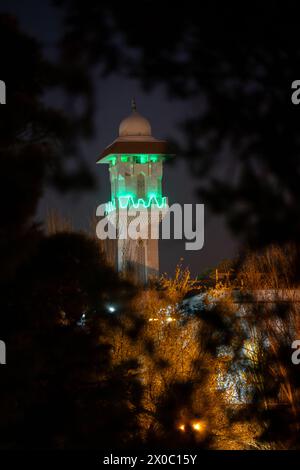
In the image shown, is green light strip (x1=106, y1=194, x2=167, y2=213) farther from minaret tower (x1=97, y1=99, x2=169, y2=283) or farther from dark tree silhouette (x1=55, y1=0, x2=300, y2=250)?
dark tree silhouette (x1=55, y1=0, x2=300, y2=250)

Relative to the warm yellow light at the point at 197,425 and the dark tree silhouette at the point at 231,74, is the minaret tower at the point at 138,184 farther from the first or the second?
the dark tree silhouette at the point at 231,74

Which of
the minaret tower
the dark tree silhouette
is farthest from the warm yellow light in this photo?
the minaret tower

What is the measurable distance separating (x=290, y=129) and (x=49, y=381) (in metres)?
4.58

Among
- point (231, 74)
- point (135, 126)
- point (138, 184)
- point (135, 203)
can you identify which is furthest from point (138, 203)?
point (231, 74)

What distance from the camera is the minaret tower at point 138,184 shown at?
3547 cm

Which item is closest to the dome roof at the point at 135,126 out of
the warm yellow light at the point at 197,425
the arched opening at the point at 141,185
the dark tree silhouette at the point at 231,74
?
the arched opening at the point at 141,185

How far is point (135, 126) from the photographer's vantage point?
36.1 meters

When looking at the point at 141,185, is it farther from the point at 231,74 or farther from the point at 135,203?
the point at 231,74

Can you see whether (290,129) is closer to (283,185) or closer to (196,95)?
(283,185)

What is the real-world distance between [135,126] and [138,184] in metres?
2.61

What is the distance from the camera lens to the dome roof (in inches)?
1416

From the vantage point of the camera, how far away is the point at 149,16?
494 cm

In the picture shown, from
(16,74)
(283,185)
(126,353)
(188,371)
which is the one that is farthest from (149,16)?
(188,371)

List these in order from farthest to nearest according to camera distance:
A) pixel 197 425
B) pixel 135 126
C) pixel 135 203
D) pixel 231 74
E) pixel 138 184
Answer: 1. pixel 138 184
2. pixel 135 126
3. pixel 135 203
4. pixel 197 425
5. pixel 231 74
